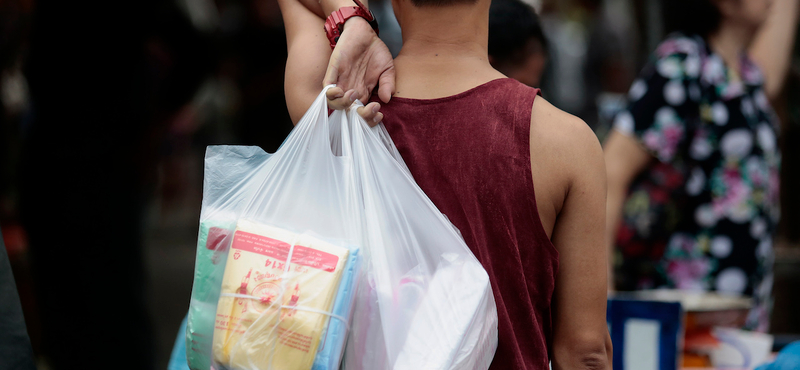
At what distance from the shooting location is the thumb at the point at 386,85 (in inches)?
48.8

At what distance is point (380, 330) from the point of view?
3.58ft

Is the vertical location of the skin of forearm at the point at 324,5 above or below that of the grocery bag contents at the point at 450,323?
above

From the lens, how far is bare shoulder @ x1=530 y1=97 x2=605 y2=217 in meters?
1.18

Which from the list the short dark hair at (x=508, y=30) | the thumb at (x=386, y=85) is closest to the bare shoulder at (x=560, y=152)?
the thumb at (x=386, y=85)

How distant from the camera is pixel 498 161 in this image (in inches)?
46.3

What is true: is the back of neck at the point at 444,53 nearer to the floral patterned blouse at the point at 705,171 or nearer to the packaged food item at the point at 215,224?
the packaged food item at the point at 215,224

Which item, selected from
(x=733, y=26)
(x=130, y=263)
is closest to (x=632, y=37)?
(x=733, y=26)

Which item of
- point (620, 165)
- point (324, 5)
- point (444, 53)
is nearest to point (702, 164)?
point (620, 165)

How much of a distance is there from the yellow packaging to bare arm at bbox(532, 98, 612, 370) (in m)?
0.41

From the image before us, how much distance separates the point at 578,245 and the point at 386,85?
0.44m

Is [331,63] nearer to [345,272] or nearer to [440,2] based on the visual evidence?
[440,2]

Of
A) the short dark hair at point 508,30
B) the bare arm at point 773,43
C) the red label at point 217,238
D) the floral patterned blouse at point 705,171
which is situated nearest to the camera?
the red label at point 217,238

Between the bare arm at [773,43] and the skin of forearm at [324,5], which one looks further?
the bare arm at [773,43]

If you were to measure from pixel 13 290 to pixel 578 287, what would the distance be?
112 centimetres
